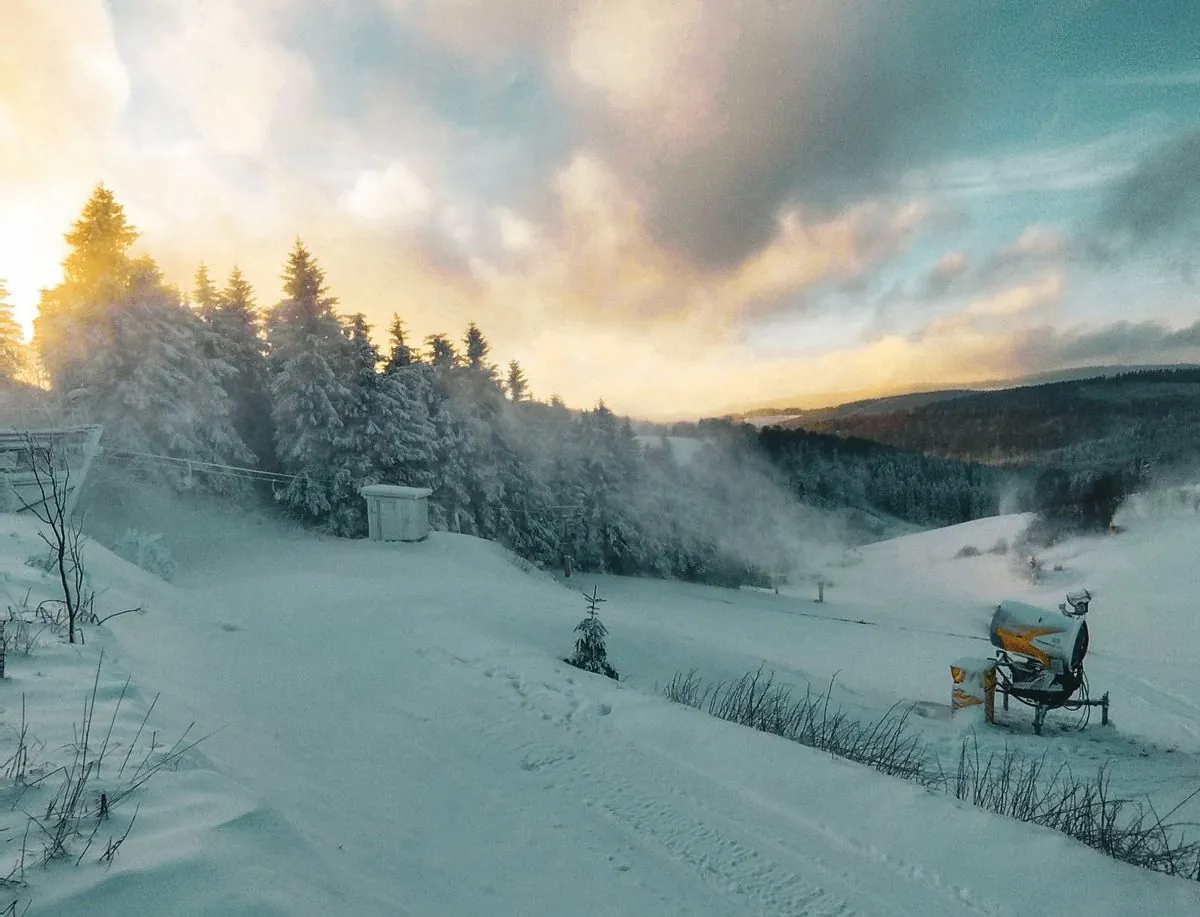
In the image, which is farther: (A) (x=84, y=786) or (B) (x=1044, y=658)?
(B) (x=1044, y=658)

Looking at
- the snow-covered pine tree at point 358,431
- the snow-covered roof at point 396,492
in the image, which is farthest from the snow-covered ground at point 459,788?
the snow-covered pine tree at point 358,431

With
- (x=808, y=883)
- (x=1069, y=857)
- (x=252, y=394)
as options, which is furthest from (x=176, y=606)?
(x=252, y=394)

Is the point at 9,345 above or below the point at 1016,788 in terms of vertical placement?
above

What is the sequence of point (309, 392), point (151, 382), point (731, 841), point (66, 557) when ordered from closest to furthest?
point (731, 841), point (66, 557), point (151, 382), point (309, 392)

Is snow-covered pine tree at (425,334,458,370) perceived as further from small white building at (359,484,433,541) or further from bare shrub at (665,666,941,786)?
bare shrub at (665,666,941,786)

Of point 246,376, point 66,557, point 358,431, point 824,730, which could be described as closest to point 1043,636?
point 824,730

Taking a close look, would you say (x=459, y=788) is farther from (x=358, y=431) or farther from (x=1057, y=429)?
(x=1057, y=429)

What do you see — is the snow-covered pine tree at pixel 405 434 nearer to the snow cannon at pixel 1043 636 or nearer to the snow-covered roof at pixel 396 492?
the snow-covered roof at pixel 396 492

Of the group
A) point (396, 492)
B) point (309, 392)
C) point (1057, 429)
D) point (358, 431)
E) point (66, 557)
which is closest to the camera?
point (66, 557)
